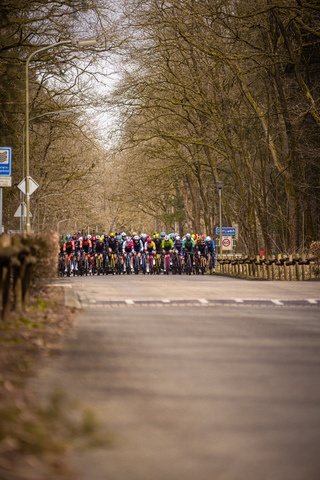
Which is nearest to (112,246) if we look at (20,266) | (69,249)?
(69,249)

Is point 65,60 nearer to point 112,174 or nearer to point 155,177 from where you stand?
point 155,177

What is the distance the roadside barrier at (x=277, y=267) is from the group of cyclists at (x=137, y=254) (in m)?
2.96

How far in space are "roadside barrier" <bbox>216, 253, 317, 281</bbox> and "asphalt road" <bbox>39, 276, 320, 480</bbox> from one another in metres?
11.7

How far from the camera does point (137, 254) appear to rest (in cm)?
3572

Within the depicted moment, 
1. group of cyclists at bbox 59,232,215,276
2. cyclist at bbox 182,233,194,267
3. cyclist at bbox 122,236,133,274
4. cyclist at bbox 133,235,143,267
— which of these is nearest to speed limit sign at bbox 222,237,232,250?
group of cyclists at bbox 59,232,215,276

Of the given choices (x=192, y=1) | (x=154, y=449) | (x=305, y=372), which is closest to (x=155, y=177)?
(x=192, y=1)

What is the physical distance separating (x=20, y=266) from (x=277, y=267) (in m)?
16.9

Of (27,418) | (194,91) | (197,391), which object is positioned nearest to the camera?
(27,418)

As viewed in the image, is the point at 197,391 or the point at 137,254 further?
the point at 137,254

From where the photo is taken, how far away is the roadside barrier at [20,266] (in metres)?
9.27

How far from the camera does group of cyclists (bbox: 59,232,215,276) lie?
35.3 metres

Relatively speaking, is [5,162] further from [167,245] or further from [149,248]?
[167,245]

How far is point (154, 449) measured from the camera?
Answer: 15.6 ft

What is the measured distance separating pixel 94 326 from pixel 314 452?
626 cm
